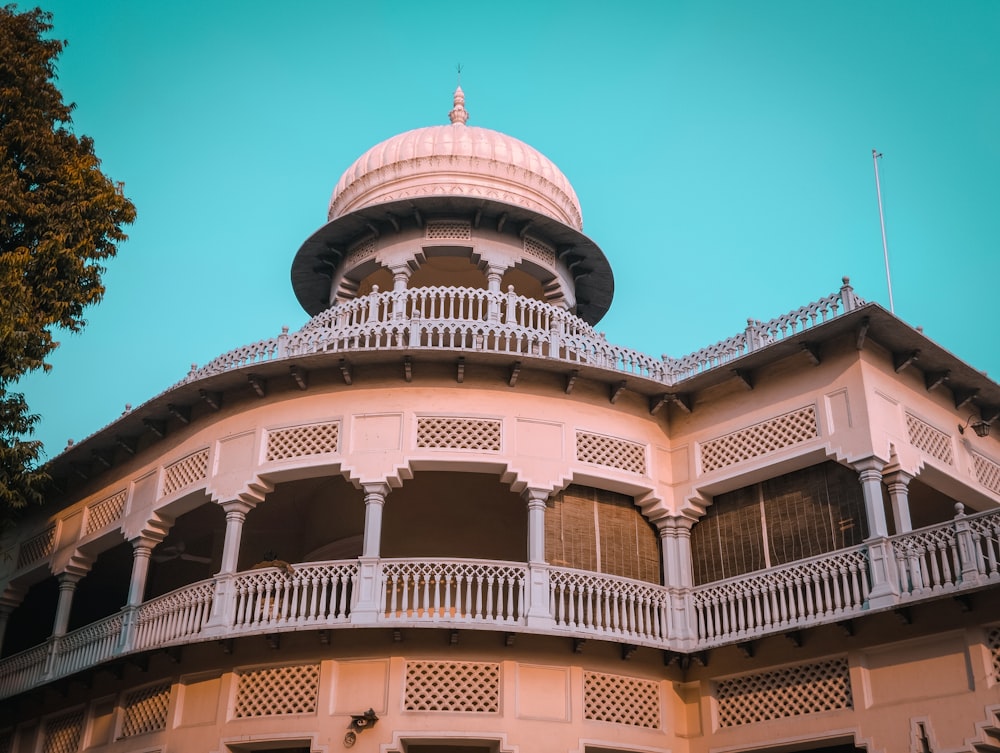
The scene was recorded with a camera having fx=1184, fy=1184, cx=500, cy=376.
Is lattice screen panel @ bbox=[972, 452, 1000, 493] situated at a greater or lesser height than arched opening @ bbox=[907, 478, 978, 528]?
greater

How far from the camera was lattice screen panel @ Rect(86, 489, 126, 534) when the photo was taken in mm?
20641

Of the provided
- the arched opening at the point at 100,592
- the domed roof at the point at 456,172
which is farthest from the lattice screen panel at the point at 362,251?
the arched opening at the point at 100,592

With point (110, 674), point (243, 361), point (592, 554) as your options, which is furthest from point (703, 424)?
point (110, 674)

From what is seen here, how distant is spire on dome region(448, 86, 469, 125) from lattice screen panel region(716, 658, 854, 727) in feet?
46.7

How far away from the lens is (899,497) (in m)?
16.7

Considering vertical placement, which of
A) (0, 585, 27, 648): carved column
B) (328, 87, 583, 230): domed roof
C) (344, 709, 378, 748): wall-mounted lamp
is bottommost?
(344, 709, 378, 748): wall-mounted lamp

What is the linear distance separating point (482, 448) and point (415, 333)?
2.15 m

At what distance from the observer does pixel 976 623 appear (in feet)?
48.7

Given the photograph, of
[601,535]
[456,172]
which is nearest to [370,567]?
[601,535]

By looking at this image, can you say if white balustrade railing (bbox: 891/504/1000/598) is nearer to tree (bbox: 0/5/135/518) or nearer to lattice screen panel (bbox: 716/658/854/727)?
lattice screen panel (bbox: 716/658/854/727)

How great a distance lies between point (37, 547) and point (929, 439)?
16.1 meters

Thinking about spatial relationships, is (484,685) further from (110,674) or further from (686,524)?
(110,674)

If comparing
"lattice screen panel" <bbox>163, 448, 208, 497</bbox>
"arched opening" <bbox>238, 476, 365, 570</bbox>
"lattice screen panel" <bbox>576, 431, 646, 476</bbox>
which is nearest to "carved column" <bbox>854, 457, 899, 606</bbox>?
"lattice screen panel" <bbox>576, 431, 646, 476</bbox>

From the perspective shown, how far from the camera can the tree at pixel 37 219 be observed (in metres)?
15.8
